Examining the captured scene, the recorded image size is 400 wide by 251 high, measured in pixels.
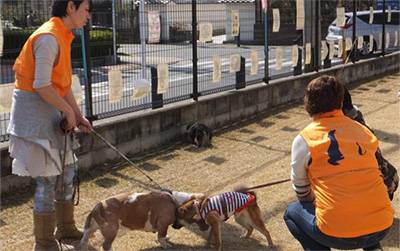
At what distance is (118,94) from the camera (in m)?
6.90

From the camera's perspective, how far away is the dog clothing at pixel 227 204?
4.33 m

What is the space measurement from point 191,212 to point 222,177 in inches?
80.7

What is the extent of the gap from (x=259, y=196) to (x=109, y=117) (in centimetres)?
236

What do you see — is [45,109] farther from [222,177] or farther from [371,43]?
[371,43]

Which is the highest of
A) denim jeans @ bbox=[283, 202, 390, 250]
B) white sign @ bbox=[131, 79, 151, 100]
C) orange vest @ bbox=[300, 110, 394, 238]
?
white sign @ bbox=[131, 79, 151, 100]

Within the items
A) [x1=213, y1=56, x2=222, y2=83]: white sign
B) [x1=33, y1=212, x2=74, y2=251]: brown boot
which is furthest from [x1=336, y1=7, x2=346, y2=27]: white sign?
[x1=33, y1=212, x2=74, y2=251]: brown boot

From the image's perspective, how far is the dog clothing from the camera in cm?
433

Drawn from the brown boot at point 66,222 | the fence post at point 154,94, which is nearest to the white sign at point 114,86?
the fence post at point 154,94

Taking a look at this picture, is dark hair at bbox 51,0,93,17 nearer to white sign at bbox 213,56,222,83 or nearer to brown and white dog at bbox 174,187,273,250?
brown and white dog at bbox 174,187,273,250

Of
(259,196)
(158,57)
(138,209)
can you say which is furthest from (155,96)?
(138,209)

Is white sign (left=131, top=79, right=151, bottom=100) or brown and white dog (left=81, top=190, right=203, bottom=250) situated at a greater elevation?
white sign (left=131, top=79, right=151, bottom=100)

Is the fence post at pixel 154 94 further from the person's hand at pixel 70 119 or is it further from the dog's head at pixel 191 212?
the person's hand at pixel 70 119

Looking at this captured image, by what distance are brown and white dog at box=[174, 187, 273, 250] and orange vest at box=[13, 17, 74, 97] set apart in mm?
1341

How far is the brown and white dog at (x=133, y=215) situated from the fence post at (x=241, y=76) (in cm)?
533
